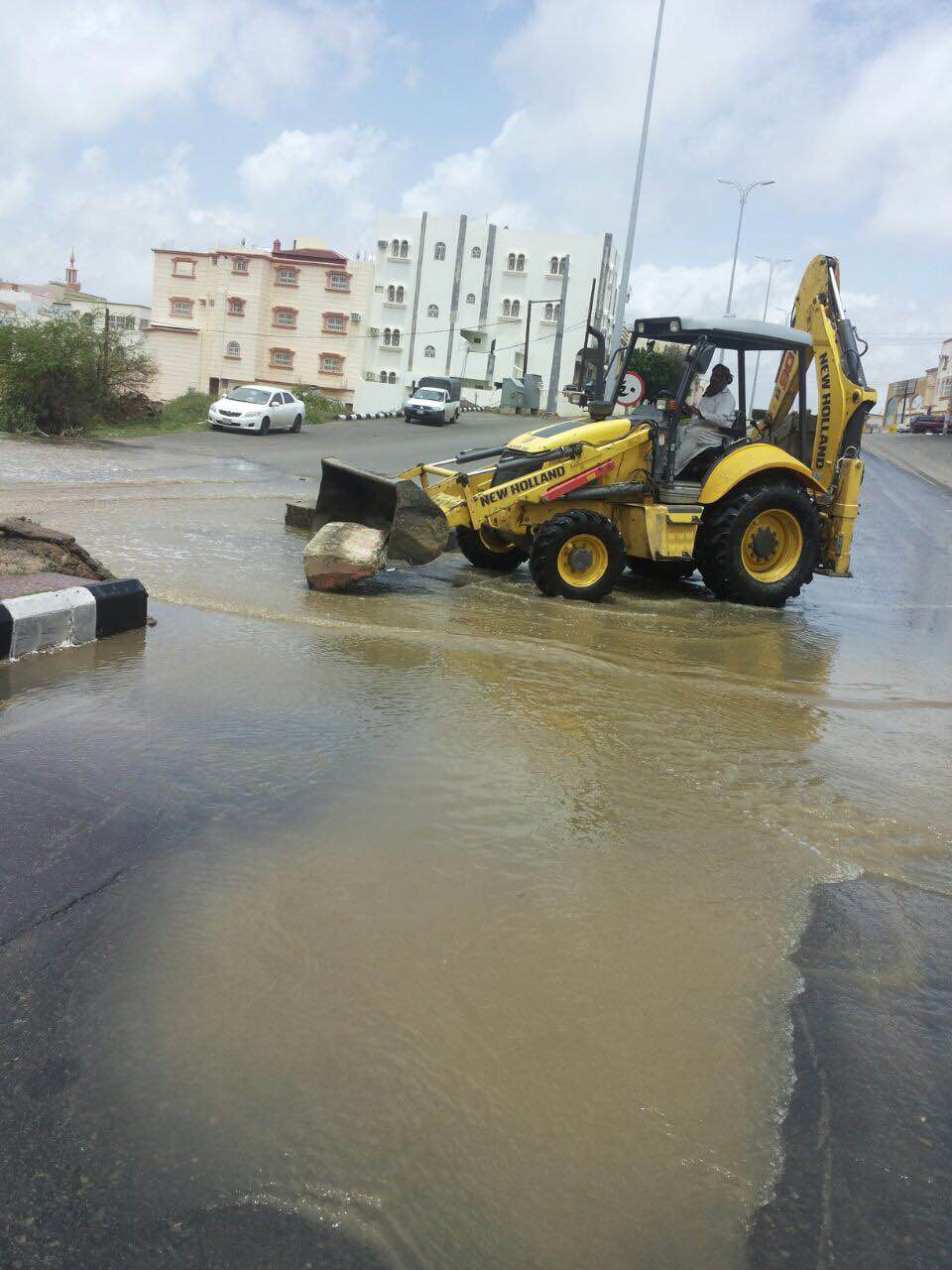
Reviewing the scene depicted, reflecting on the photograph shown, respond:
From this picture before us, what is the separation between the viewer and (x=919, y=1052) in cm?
298

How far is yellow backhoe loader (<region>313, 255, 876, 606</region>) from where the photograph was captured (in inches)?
383

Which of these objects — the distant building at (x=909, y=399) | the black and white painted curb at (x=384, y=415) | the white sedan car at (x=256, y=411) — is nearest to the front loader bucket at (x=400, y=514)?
the white sedan car at (x=256, y=411)

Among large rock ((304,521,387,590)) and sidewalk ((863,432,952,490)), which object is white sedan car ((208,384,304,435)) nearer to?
sidewalk ((863,432,952,490))

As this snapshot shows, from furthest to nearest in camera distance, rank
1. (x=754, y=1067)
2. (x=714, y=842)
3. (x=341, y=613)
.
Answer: (x=341, y=613) → (x=714, y=842) → (x=754, y=1067)

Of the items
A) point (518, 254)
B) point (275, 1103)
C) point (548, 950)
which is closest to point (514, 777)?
point (548, 950)

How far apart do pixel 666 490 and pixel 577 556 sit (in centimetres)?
107

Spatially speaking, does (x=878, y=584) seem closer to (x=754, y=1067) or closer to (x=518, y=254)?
(x=754, y=1067)

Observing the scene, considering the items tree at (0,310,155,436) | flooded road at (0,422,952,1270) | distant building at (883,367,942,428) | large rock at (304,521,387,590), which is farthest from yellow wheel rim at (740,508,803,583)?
distant building at (883,367,942,428)

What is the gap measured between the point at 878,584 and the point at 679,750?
28.0 ft

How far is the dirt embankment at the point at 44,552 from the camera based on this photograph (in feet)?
24.5

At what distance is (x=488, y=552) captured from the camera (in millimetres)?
11211

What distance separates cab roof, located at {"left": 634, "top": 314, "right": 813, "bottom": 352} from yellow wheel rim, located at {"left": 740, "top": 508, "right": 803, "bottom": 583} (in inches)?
62.4

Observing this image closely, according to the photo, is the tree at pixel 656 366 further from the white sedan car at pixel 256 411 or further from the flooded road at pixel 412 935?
the white sedan car at pixel 256 411

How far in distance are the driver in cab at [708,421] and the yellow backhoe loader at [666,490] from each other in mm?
119
